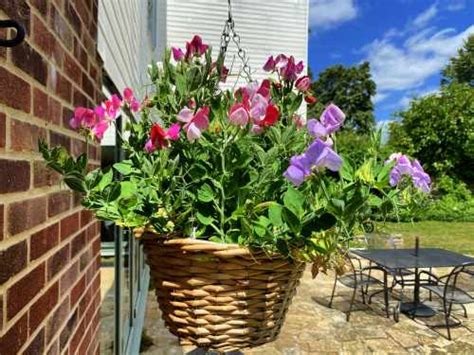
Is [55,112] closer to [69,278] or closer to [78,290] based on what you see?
[69,278]

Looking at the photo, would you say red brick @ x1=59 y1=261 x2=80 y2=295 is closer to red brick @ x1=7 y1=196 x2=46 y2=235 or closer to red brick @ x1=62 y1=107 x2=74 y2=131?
red brick @ x1=7 y1=196 x2=46 y2=235

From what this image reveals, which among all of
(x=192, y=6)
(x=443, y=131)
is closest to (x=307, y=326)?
(x=192, y=6)

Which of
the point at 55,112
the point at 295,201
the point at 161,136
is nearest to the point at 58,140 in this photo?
the point at 55,112

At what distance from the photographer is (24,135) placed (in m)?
0.94

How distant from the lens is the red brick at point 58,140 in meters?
1.21

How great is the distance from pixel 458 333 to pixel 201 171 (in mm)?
5344

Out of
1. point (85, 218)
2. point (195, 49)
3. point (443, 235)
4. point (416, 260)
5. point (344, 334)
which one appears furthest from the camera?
point (443, 235)

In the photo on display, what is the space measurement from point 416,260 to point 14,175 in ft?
18.7

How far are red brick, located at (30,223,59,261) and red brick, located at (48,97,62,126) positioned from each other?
283 millimetres

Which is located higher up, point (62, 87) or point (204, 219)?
point (62, 87)

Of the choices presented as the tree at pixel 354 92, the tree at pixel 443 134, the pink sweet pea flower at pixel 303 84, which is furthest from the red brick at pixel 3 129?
the tree at pixel 354 92

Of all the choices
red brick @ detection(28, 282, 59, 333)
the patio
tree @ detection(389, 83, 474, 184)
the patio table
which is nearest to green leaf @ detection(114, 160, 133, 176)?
red brick @ detection(28, 282, 59, 333)

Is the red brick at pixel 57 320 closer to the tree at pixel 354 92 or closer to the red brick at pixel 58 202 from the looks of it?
the red brick at pixel 58 202

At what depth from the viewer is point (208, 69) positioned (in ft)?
4.07
